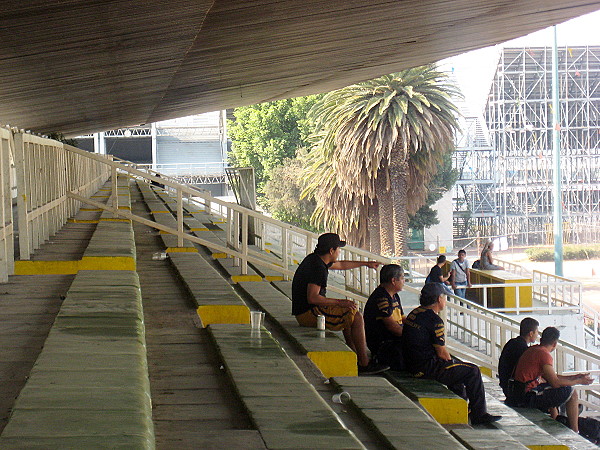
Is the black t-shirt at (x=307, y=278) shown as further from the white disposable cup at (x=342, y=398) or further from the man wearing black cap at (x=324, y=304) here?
the white disposable cup at (x=342, y=398)

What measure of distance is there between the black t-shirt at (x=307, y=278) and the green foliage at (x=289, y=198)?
4253 centimetres

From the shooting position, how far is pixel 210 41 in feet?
27.8

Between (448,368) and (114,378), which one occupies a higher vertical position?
(114,378)

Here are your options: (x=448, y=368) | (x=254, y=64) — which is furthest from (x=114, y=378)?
(x=254, y=64)

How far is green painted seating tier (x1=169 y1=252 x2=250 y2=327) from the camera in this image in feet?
24.8

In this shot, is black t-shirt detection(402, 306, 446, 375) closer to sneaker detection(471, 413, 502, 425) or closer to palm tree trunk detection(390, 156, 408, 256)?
sneaker detection(471, 413, 502, 425)

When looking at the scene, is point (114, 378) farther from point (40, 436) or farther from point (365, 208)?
point (365, 208)

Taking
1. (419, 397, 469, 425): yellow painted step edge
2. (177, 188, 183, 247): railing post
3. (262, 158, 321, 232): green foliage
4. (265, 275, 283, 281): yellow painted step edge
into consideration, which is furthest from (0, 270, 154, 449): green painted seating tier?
(262, 158, 321, 232): green foliage

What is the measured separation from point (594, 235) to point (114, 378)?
190 ft

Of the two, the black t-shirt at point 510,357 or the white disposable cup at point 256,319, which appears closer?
the white disposable cup at point 256,319

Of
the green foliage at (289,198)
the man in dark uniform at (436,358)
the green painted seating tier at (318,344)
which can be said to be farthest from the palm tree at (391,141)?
the man in dark uniform at (436,358)

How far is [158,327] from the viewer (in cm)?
719

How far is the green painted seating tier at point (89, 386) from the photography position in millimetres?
3230

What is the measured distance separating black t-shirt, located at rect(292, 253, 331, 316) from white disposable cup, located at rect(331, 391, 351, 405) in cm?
221
